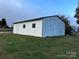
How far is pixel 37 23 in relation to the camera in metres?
33.6

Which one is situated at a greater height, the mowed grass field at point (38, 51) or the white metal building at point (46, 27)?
the white metal building at point (46, 27)

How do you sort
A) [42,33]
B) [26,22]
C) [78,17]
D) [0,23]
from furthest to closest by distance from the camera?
[0,23] < [78,17] < [26,22] < [42,33]

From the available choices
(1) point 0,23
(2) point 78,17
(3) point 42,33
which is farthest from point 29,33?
(1) point 0,23

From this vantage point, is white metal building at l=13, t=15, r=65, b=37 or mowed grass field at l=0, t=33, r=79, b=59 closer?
mowed grass field at l=0, t=33, r=79, b=59

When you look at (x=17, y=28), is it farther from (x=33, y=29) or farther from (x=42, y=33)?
(x=42, y=33)

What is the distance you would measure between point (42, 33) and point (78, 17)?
73.6ft

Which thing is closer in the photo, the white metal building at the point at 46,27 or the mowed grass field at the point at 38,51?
the mowed grass field at the point at 38,51

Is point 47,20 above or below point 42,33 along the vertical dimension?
above

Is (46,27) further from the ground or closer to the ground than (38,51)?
further from the ground

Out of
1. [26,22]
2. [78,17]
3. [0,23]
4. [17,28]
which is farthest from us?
[0,23]

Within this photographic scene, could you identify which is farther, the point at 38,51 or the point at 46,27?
the point at 46,27

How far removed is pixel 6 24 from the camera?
8006 centimetres

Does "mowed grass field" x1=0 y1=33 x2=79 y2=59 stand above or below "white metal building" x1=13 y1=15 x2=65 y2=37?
below

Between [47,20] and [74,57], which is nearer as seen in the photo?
[74,57]
